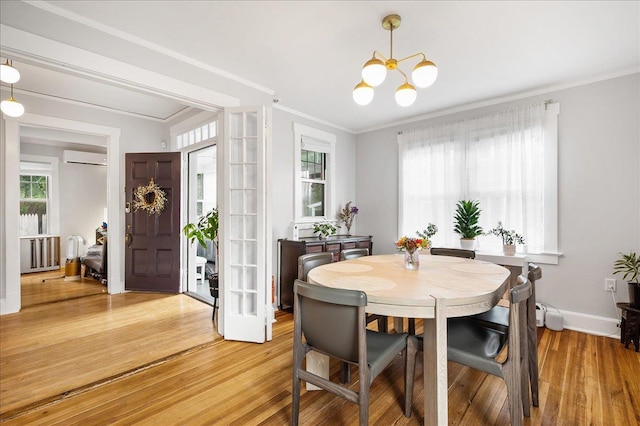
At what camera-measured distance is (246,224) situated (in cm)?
306

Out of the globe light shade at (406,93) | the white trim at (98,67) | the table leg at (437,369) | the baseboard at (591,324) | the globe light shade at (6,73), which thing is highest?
the globe light shade at (6,73)

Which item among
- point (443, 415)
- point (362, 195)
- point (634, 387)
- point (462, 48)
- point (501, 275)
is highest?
point (462, 48)

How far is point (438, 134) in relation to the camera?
4.12m

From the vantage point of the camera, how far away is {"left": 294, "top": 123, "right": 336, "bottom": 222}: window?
4238 millimetres

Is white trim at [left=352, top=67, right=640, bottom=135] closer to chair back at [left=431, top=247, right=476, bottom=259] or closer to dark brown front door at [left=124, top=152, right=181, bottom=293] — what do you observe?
chair back at [left=431, top=247, right=476, bottom=259]

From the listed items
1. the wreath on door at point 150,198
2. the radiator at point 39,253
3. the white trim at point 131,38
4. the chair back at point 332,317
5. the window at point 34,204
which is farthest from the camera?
the window at point 34,204

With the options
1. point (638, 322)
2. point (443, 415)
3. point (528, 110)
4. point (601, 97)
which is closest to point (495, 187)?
point (528, 110)

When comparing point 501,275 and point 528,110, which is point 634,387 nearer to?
point 501,275

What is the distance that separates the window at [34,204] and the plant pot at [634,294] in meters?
9.59

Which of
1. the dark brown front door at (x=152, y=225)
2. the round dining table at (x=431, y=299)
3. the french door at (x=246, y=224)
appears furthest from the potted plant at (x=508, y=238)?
the dark brown front door at (x=152, y=225)

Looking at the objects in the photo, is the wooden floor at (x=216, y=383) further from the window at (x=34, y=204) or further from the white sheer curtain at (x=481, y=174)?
the window at (x=34, y=204)

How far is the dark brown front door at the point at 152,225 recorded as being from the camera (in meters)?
4.53

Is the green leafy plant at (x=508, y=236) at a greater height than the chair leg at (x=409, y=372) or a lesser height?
greater

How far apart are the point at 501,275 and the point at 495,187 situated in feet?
6.69
